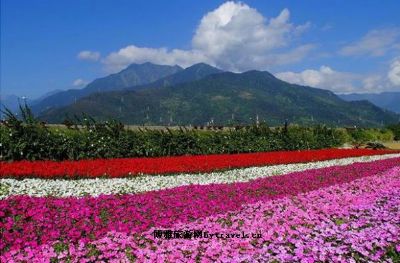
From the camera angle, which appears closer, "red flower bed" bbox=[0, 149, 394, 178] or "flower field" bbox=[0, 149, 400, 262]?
"flower field" bbox=[0, 149, 400, 262]

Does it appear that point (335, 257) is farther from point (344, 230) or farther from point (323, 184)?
point (323, 184)

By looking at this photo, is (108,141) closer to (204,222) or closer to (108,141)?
(108,141)

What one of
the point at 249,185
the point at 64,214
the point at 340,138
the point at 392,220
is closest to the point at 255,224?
the point at 392,220

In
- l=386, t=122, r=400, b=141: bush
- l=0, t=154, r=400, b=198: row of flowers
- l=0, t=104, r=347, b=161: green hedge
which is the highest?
l=0, t=104, r=347, b=161: green hedge

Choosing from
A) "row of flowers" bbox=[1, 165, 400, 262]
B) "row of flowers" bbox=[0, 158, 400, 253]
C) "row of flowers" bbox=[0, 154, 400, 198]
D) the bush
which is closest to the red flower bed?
"row of flowers" bbox=[0, 154, 400, 198]

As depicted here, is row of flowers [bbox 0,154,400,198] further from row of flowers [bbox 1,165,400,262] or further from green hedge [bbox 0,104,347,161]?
green hedge [bbox 0,104,347,161]

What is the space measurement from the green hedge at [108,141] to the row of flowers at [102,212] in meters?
13.5

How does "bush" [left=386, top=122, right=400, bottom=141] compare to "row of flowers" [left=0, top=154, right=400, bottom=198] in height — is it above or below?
below

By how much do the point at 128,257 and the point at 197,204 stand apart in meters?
4.89

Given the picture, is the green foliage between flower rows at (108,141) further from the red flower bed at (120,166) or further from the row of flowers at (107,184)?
the row of flowers at (107,184)

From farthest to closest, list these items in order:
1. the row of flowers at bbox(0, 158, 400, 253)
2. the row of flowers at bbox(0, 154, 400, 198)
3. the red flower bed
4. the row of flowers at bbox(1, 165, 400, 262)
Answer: the red flower bed, the row of flowers at bbox(0, 154, 400, 198), the row of flowers at bbox(0, 158, 400, 253), the row of flowers at bbox(1, 165, 400, 262)

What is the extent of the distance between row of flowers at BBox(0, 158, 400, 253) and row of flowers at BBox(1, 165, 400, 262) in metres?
0.04

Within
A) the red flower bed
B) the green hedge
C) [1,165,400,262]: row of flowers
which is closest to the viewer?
[1,165,400,262]: row of flowers

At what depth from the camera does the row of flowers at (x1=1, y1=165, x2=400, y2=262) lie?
24.0ft
